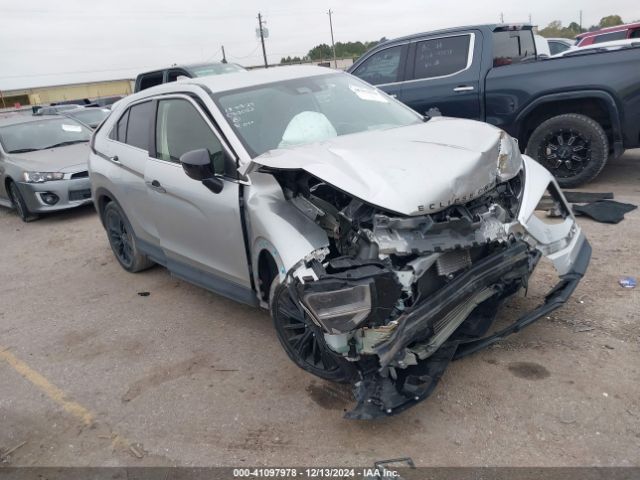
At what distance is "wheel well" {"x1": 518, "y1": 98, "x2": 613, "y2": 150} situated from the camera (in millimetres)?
6172

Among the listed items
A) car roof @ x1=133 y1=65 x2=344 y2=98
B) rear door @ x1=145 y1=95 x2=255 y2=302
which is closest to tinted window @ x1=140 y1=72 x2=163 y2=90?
car roof @ x1=133 y1=65 x2=344 y2=98

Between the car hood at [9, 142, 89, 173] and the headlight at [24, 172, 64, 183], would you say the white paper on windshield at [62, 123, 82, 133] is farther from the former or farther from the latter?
the headlight at [24, 172, 64, 183]

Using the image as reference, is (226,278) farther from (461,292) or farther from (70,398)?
(461,292)

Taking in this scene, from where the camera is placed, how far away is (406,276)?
2.73 m

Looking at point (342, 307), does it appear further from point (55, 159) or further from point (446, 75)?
point (55, 159)

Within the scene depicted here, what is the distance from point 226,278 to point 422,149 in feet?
5.48

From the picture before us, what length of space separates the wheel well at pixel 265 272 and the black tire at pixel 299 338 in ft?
0.53

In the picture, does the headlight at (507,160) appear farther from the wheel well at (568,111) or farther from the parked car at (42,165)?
the parked car at (42,165)

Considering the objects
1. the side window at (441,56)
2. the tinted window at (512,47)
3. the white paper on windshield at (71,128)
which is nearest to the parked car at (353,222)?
the side window at (441,56)

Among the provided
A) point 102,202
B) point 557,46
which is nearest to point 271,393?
point 102,202

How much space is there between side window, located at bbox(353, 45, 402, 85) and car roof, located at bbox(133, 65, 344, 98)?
10.3ft

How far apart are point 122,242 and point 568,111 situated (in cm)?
526

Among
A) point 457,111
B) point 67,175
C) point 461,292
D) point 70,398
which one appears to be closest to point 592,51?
point 457,111

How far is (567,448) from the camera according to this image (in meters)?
2.61
